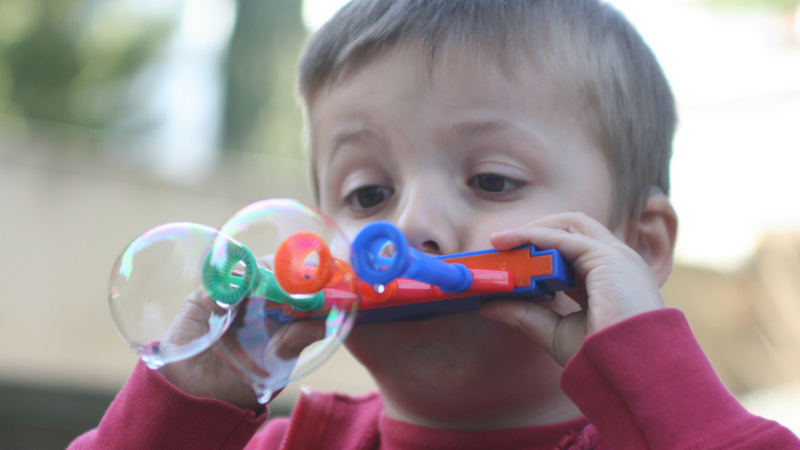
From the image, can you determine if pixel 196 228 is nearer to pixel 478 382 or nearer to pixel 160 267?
pixel 160 267

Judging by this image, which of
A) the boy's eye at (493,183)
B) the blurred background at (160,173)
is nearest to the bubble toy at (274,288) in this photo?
the boy's eye at (493,183)

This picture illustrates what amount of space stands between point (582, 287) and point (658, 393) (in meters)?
0.17

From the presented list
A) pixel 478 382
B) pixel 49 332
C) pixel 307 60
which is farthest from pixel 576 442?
pixel 49 332

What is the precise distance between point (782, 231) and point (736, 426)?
187 inches

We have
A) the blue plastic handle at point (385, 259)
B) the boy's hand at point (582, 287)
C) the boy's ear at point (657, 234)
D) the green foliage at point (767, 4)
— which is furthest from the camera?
the green foliage at point (767, 4)

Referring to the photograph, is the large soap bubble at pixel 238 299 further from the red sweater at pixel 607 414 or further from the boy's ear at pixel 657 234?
the boy's ear at pixel 657 234

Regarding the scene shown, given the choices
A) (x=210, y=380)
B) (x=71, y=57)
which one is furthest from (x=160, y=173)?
(x=210, y=380)

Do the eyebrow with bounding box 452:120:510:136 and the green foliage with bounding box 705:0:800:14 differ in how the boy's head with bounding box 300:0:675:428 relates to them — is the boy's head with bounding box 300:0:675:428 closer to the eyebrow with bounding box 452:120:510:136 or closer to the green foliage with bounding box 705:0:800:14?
the eyebrow with bounding box 452:120:510:136

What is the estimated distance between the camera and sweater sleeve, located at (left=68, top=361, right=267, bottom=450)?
2.99ft

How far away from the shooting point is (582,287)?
2.79ft

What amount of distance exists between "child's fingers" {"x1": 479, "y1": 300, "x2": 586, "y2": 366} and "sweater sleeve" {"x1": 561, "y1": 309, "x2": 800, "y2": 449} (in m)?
0.04

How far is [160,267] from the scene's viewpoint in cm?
86

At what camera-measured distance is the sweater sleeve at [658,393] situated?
0.70m

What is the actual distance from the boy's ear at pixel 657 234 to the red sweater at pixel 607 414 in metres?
0.28
